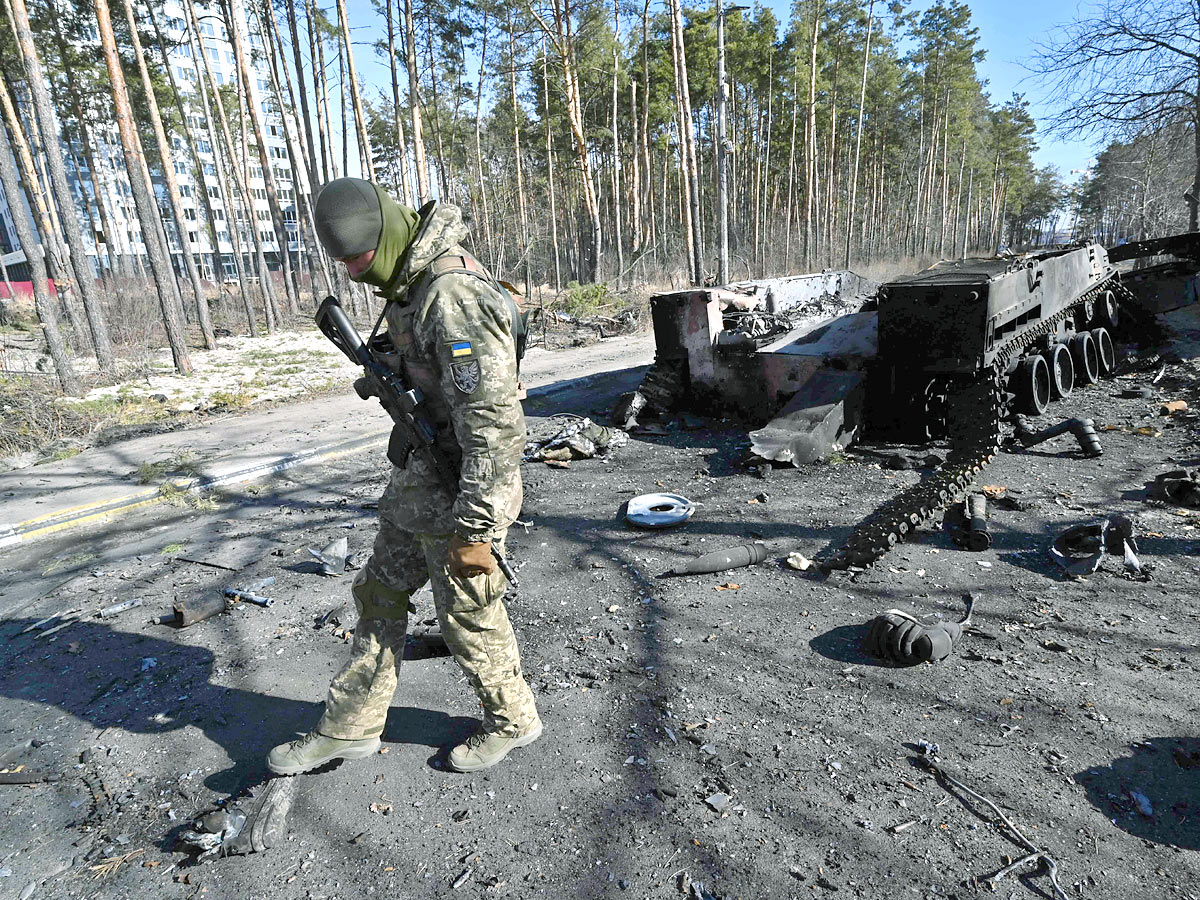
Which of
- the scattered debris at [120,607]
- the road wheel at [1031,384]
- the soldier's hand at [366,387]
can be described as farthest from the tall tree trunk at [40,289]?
the road wheel at [1031,384]

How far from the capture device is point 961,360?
6242 mm

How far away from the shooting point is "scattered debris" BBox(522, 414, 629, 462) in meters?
6.96

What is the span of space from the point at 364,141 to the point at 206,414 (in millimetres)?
11269

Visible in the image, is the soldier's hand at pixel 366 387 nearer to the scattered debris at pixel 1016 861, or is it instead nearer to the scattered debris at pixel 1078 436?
the scattered debris at pixel 1016 861

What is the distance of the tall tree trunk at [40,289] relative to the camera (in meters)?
9.77

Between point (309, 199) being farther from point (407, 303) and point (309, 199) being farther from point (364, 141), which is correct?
point (407, 303)

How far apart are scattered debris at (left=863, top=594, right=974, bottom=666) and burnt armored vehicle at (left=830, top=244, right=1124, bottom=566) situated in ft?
5.71

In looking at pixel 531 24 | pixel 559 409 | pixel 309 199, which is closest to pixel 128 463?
pixel 559 409

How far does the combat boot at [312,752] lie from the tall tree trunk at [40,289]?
33.2 feet

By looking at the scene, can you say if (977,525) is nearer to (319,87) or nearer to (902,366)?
(902,366)

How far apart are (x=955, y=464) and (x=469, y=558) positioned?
498cm

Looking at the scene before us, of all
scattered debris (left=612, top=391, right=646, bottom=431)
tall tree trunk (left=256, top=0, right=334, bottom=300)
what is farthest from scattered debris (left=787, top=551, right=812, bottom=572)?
tall tree trunk (left=256, top=0, right=334, bottom=300)

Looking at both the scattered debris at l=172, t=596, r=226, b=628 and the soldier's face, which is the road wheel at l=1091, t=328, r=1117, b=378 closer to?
the soldier's face

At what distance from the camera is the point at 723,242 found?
17672 mm
